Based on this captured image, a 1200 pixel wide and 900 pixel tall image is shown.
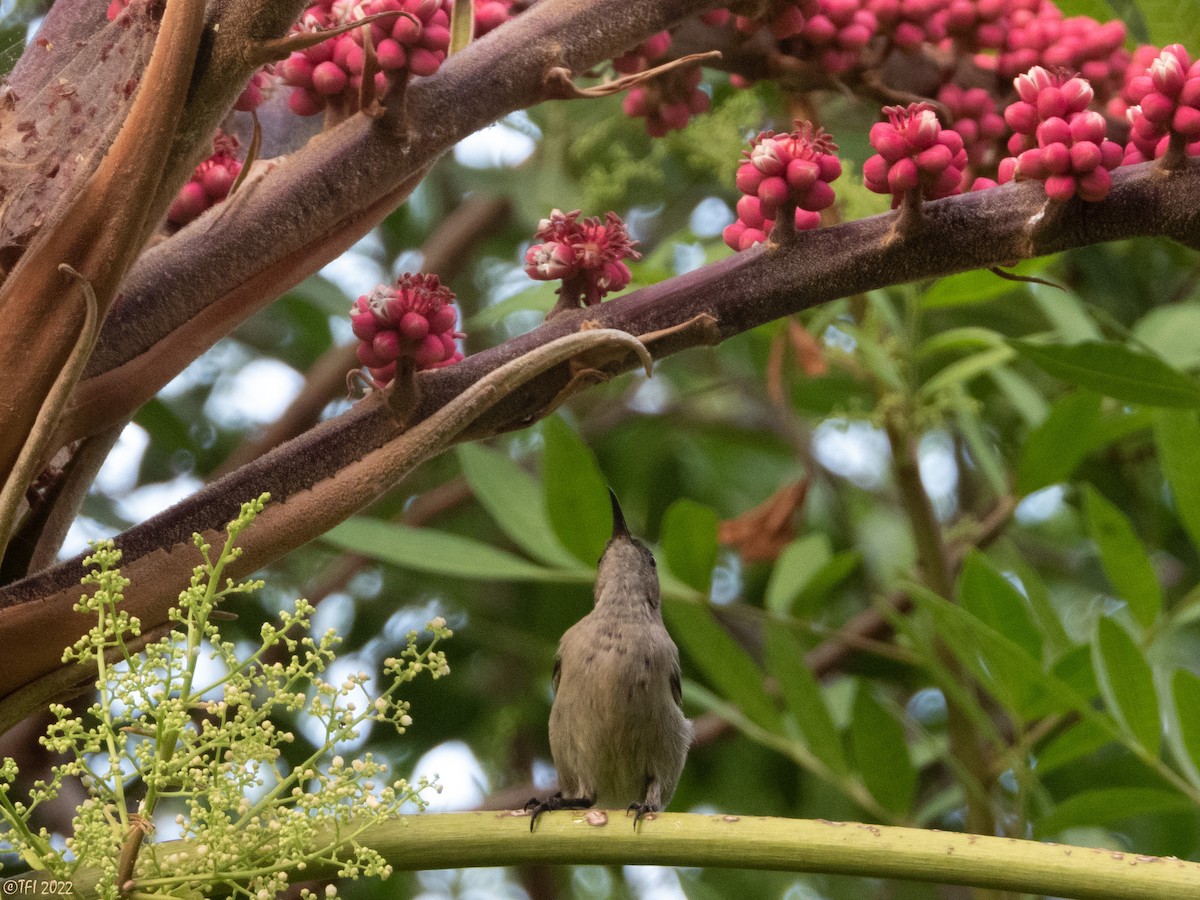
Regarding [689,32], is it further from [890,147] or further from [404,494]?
[404,494]

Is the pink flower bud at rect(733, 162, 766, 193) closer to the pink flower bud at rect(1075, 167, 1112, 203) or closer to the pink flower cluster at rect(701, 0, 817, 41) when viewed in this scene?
the pink flower bud at rect(1075, 167, 1112, 203)

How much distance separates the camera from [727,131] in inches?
109

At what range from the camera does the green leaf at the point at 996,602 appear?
6.73 ft

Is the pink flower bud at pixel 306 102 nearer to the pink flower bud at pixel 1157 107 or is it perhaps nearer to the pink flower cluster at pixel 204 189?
the pink flower cluster at pixel 204 189

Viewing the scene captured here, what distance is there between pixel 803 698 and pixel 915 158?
1.20 metres

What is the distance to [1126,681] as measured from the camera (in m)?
1.79

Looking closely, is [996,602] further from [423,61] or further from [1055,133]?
[423,61]

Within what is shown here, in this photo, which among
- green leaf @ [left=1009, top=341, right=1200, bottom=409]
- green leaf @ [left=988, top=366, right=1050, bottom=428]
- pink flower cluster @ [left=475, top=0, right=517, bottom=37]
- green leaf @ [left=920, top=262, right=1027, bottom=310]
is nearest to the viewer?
pink flower cluster @ [left=475, top=0, right=517, bottom=37]

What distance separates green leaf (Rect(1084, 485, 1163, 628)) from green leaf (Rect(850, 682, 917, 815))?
433 mm

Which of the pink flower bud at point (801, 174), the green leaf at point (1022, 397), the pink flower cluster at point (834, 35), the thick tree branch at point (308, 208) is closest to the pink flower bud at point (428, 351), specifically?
the thick tree branch at point (308, 208)

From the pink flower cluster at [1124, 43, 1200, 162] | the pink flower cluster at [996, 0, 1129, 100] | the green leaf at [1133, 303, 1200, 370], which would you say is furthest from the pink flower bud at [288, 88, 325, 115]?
the green leaf at [1133, 303, 1200, 370]

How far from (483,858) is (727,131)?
198 centimetres

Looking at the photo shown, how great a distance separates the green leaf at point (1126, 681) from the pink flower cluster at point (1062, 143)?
707 millimetres

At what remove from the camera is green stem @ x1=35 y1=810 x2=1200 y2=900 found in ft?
3.29
